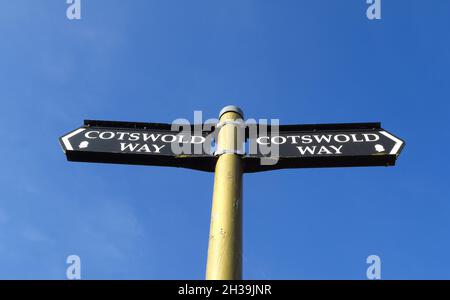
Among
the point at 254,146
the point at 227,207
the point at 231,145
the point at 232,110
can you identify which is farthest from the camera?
the point at 232,110

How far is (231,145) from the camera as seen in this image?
3988 mm

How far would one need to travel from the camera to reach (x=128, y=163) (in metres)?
4.17

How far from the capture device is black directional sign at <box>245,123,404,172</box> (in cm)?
405

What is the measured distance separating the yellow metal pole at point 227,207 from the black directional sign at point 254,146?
11 cm

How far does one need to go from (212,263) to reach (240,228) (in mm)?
315

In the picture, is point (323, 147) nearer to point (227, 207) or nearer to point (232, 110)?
point (232, 110)

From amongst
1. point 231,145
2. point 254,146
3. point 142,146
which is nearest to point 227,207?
point 231,145

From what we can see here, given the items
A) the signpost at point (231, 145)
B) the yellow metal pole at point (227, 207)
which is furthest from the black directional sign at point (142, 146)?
the yellow metal pole at point (227, 207)

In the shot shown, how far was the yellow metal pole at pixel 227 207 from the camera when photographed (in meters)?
3.25

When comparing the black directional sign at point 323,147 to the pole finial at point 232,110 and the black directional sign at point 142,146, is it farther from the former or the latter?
the black directional sign at point 142,146

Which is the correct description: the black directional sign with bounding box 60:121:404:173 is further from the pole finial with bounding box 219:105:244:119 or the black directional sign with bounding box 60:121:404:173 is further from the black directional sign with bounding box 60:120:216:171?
the pole finial with bounding box 219:105:244:119

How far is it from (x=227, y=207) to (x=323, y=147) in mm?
1059

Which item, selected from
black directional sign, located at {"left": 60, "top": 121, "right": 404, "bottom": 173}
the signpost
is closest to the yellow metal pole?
the signpost
